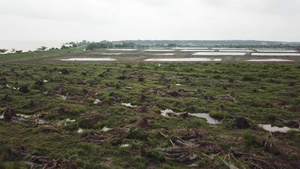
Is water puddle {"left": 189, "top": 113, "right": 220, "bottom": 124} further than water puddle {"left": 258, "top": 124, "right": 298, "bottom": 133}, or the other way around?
water puddle {"left": 189, "top": 113, "right": 220, "bottom": 124}

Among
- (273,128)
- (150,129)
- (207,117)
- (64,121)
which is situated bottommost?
(273,128)

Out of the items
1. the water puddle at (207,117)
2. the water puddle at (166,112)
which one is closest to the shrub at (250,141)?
the water puddle at (207,117)

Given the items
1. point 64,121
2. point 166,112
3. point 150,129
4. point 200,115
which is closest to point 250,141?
point 200,115

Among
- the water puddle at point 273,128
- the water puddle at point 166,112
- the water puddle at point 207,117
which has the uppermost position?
the water puddle at point 166,112

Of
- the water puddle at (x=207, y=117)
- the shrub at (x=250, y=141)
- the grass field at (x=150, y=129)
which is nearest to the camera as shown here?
the grass field at (x=150, y=129)

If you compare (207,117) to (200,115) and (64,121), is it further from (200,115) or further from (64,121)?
(64,121)

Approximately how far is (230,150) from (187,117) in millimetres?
4345

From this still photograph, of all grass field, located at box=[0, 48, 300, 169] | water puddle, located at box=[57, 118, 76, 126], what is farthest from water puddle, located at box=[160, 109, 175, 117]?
water puddle, located at box=[57, 118, 76, 126]

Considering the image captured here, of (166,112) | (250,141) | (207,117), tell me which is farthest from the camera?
(166,112)

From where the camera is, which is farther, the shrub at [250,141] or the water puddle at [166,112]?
the water puddle at [166,112]

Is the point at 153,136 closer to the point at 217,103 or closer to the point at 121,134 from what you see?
the point at 121,134

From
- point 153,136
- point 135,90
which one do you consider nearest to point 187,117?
point 153,136

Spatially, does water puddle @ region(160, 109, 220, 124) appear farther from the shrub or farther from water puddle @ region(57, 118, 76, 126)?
water puddle @ region(57, 118, 76, 126)

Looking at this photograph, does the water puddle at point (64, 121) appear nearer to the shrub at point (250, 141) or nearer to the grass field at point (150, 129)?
the grass field at point (150, 129)
